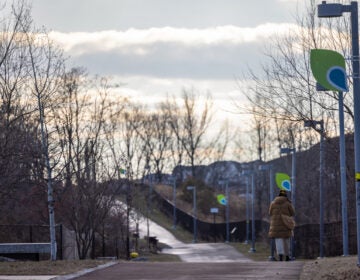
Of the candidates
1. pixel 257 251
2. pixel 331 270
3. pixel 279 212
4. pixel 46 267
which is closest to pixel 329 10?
pixel 331 270

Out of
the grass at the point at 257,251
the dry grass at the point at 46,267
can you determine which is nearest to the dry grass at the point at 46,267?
the dry grass at the point at 46,267

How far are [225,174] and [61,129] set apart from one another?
75.3 m

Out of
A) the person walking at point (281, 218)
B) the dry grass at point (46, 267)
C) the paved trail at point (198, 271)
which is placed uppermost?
the person walking at point (281, 218)

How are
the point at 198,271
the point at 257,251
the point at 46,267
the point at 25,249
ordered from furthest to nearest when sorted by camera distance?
the point at 257,251 < the point at 25,249 < the point at 46,267 < the point at 198,271

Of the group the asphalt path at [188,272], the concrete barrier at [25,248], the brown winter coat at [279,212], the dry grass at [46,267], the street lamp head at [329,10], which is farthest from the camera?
the concrete barrier at [25,248]

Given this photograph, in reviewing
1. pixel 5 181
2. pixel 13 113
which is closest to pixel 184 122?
pixel 13 113

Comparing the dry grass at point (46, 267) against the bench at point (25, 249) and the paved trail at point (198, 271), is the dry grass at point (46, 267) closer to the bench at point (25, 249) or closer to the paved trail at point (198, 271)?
the paved trail at point (198, 271)

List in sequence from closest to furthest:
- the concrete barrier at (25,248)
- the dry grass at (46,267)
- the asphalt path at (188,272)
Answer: the asphalt path at (188,272)
the dry grass at (46,267)
the concrete barrier at (25,248)

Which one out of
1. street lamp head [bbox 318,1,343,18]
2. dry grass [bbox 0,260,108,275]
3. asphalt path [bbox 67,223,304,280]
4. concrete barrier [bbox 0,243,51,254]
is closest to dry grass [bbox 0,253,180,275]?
dry grass [bbox 0,260,108,275]

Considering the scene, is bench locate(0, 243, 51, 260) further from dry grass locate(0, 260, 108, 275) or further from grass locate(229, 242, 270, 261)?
grass locate(229, 242, 270, 261)

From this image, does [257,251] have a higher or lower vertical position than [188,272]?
lower

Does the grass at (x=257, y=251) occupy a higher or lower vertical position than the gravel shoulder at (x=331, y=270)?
lower

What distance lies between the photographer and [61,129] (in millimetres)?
33906

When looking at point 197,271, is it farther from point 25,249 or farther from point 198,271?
point 25,249
